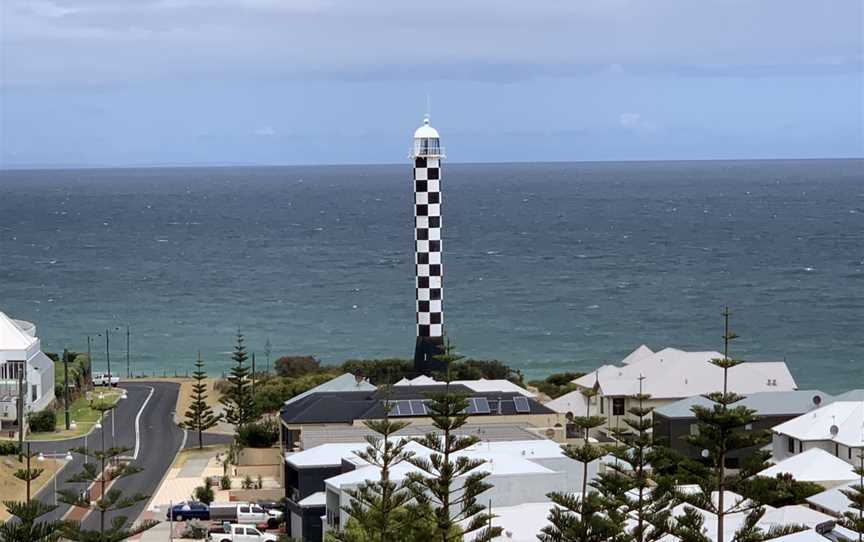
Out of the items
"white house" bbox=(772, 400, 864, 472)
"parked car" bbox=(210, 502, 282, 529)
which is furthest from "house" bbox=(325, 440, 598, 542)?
"white house" bbox=(772, 400, 864, 472)

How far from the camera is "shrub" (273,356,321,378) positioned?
180ft

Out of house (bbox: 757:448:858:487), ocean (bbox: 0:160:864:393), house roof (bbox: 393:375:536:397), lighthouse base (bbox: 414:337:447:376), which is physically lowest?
ocean (bbox: 0:160:864:393)

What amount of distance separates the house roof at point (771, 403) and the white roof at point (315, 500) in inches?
408

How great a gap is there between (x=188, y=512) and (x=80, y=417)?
14.1m

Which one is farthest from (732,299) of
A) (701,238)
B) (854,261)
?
(701,238)

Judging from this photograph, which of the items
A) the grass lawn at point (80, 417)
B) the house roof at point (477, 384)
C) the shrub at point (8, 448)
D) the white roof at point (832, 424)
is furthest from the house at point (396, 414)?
the grass lawn at point (80, 417)

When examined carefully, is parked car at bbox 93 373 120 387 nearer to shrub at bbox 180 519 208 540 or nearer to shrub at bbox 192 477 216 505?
shrub at bbox 192 477 216 505

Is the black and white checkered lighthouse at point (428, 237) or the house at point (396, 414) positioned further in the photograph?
the black and white checkered lighthouse at point (428, 237)

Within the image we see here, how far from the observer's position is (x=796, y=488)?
2892 centimetres

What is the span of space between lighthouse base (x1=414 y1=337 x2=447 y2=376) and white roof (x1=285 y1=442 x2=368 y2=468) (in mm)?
10050

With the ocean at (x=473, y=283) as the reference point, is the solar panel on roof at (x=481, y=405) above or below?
above

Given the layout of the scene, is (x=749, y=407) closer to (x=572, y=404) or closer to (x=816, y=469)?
(x=572, y=404)

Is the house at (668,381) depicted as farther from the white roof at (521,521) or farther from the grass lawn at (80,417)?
the grass lawn at (80,417)

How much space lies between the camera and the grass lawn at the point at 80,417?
140ft
